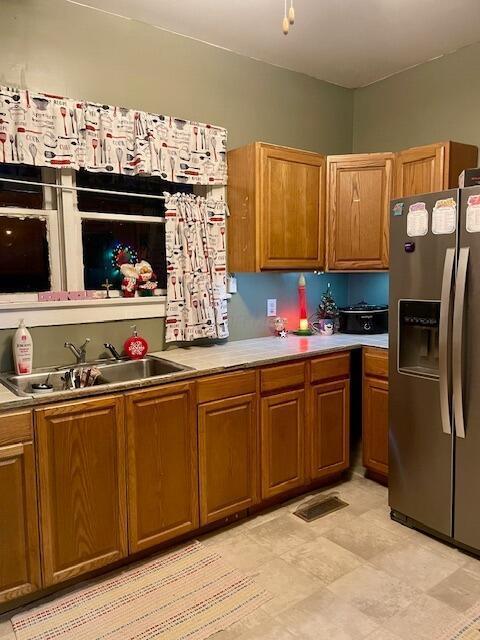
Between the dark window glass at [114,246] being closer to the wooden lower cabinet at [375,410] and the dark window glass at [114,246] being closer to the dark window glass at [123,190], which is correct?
the dark window glass at [123,190]

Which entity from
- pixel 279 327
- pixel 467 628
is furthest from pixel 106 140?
pixel 467 628

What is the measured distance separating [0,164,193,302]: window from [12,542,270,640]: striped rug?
4.77ft

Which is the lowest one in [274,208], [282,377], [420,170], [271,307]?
[282,377]

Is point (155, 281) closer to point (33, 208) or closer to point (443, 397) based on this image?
point (33, 208)

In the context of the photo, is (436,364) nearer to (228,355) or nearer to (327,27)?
(228,355)

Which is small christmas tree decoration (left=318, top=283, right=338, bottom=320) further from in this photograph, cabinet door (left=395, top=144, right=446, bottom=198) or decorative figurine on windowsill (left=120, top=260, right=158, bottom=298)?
A: decorative figurine on windowsill (left=120, top=260, right=158, bottom=298)

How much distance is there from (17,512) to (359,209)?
8.79 ft

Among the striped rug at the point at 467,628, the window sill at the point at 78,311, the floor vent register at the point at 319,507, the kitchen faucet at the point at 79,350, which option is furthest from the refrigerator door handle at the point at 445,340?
the kitchen faucet at the point at 79,350

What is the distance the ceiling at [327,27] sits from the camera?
2648 mm

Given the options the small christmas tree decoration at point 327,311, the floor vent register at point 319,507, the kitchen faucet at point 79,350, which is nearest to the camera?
the kitchen faucet at point 79,350

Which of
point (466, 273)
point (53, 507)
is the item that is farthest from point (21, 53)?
point (466, 273)

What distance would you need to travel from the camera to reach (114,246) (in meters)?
2.90

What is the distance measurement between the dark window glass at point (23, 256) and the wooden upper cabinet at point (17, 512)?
0.86 m

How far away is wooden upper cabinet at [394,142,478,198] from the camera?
3.05 m
